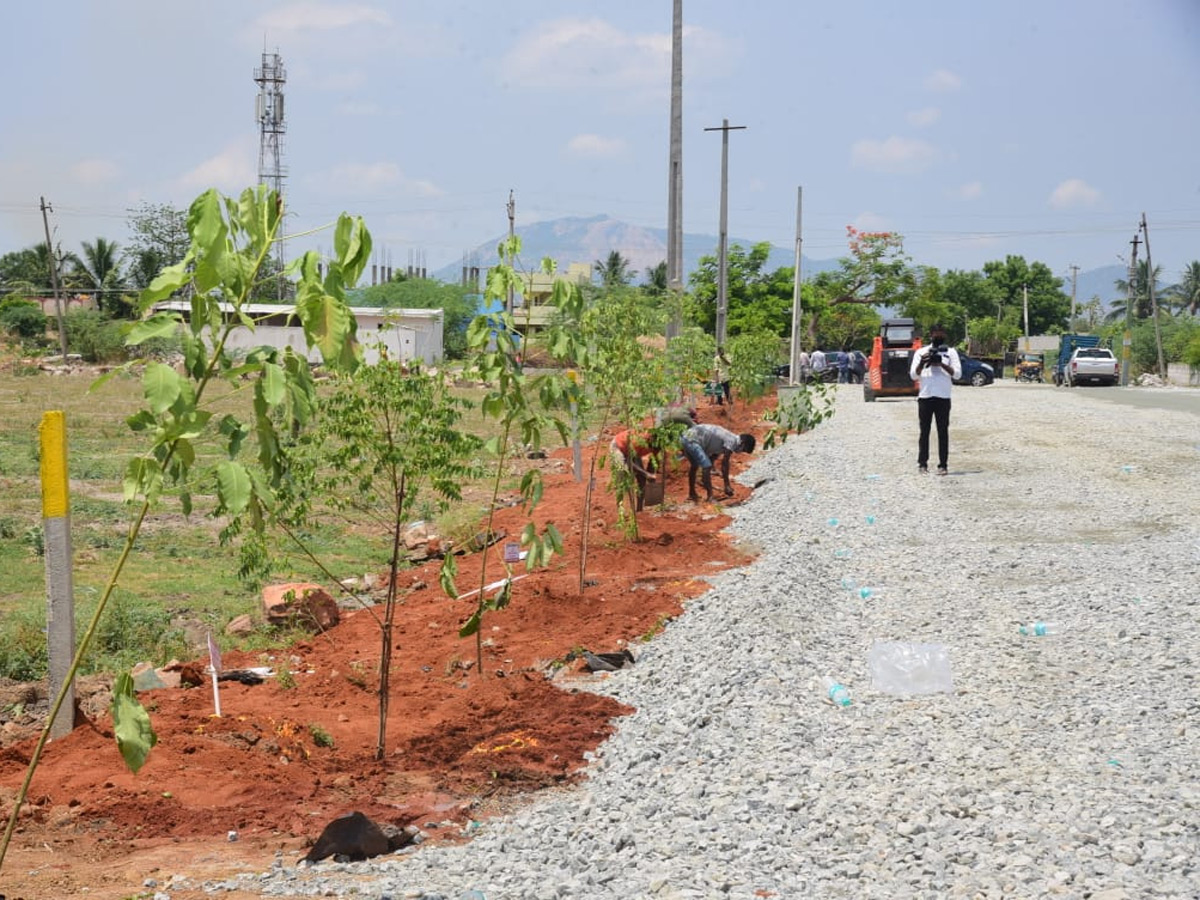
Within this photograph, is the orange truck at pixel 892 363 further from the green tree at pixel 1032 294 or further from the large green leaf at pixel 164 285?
the green tree at pixel 1032 294

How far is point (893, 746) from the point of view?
19.8ft

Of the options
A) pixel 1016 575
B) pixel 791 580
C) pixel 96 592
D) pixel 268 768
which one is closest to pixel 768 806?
pixel 268 768

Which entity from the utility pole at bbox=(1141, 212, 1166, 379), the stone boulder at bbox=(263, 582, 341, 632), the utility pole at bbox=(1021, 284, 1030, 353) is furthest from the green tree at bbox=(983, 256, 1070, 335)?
the stone boulder at bbox=(263, 582, 341, 632)

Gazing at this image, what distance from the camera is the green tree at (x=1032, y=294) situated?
9656 centimetres

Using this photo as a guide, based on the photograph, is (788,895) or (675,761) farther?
(675,761)

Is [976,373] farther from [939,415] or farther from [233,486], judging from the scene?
[233,486]

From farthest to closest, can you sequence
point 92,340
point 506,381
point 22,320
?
1. point 22,320
2. point 92,340
3. point 506,381

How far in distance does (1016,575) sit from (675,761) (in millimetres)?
5085

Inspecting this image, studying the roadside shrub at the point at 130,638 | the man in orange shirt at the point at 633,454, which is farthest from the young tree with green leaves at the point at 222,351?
the man in orange shirt at the point at 633,454

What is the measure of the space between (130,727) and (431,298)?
252ft

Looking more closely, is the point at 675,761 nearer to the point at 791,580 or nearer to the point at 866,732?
the point at 866,732

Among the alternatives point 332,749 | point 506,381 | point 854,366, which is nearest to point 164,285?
point 506,381

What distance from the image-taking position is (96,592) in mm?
10648

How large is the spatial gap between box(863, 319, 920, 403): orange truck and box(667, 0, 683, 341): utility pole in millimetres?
15190
